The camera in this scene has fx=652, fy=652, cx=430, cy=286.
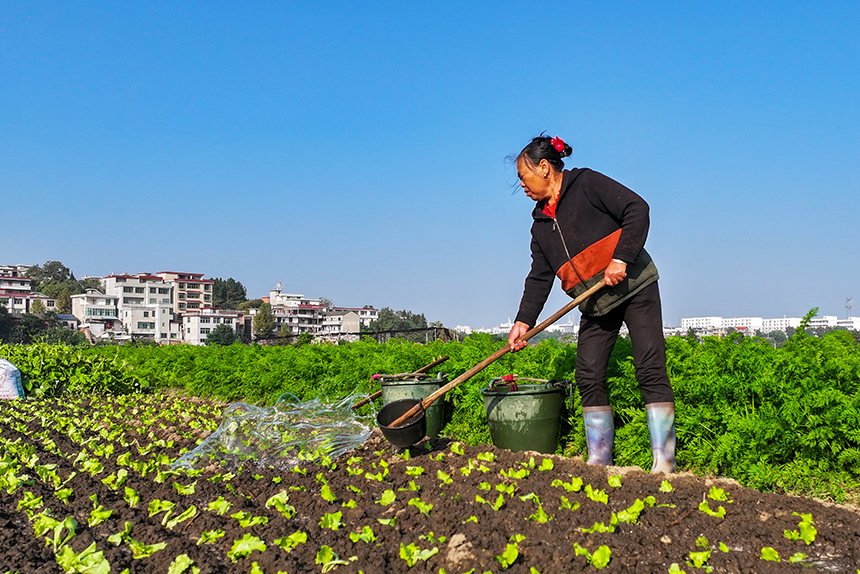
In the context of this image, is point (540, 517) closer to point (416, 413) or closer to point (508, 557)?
point (508, 557)

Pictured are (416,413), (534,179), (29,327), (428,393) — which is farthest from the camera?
(29,327)

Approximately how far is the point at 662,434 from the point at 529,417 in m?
0.93

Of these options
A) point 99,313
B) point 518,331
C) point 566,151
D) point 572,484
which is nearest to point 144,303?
point 99,313

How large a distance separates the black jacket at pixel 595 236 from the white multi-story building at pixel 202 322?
89648 mm

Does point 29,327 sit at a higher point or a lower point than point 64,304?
lower

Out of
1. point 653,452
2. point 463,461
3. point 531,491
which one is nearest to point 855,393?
point 653,452

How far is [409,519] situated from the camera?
3.13 meters

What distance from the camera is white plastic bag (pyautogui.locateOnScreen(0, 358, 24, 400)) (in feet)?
30.1

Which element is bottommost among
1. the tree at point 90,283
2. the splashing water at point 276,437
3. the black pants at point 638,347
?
the splashing water at point 276,437

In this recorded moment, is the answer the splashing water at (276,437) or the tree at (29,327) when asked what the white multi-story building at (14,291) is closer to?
the tree at (29,327)

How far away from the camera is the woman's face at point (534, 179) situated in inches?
162

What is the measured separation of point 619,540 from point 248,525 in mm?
1717

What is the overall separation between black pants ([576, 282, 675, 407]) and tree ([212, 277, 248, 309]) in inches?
5031

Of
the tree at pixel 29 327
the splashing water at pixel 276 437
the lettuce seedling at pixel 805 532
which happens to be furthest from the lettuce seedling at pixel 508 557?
the tree at pixel 29 327
